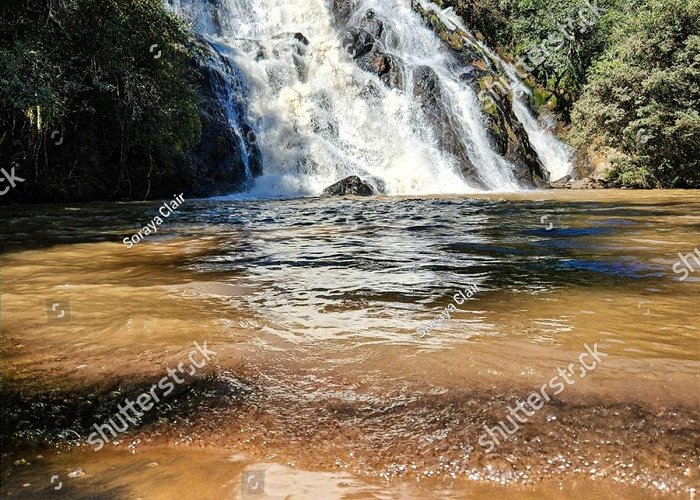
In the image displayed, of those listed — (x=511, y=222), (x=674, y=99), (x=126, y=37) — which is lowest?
(x=511, y=222)

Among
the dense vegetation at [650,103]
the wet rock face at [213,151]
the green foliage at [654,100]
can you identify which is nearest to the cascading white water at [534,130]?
the dense vegetation at [650,103]

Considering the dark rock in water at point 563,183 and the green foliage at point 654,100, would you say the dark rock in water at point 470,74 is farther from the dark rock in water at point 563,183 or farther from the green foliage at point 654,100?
the dark rock in water at point 563,183

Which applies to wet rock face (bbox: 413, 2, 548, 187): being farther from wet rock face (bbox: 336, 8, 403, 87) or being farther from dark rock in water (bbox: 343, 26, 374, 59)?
dark rock in water (bbox: 343, 26, 374, 59)

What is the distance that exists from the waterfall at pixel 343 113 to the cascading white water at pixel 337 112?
45mm

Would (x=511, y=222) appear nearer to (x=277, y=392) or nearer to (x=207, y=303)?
(x=207, y=303)

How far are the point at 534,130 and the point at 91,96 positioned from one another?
2228 cm

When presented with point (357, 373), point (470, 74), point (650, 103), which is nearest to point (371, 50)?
point (470, 74)

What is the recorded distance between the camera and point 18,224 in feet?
32.9

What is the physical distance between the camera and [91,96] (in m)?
15.4

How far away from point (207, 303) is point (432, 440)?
8.44 feet

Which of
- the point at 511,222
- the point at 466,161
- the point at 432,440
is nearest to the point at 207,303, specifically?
the point at 432,440

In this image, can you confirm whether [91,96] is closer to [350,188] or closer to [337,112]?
[350,188]

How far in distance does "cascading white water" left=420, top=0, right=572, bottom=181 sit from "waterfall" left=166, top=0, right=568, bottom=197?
469cm

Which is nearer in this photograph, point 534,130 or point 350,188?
point 350,188
